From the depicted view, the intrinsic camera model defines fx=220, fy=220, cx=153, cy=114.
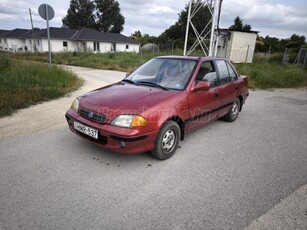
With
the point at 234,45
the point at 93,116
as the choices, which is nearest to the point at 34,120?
the point at 93,116

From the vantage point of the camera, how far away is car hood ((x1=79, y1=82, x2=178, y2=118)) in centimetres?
303

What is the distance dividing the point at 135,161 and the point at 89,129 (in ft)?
2.74

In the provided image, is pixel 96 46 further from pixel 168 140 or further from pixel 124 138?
pixel 124 138

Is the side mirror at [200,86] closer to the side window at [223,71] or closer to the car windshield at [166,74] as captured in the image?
the car windshield at [166,74]

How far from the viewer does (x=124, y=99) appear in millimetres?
3260

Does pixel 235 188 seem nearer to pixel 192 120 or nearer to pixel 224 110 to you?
pixel 192 120

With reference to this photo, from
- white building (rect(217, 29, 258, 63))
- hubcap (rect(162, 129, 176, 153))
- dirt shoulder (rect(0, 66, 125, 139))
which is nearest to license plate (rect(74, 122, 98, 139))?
hubcap (rect(162, 129, 176, 153))

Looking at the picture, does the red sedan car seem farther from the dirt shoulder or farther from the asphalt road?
the dirt shoulder

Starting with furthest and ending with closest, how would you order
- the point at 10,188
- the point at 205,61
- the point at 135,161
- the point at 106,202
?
the point at 205,61, the point at 135,161, the point at 10,188, the point at 106,202

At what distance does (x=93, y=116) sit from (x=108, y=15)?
63.1 m

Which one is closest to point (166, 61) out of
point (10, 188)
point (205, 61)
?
point (205, 61)

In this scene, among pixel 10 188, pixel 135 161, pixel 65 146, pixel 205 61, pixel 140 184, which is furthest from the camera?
pixel 205 61

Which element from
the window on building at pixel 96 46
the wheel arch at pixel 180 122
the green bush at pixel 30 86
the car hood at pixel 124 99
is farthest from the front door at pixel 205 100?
the window on building at pixel 96 46

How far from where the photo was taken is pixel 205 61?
4.17 metres
